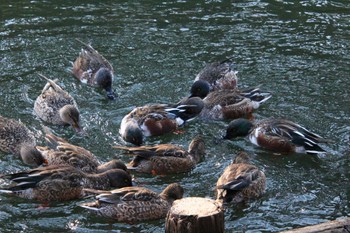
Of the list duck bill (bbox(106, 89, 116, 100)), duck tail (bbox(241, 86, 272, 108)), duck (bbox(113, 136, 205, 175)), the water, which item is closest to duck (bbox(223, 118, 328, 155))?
the water

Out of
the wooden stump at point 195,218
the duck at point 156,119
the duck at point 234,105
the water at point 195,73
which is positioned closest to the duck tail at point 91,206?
the water at point 195,73

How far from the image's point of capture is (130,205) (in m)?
8.98

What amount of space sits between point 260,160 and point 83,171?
8.68 feet

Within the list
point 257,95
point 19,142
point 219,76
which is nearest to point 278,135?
point 257,95

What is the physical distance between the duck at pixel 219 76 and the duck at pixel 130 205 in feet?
14.7

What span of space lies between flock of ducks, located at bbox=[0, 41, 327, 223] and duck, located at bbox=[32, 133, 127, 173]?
0.5 inches

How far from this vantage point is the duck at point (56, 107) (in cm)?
1159

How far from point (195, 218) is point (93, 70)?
6.88 meters

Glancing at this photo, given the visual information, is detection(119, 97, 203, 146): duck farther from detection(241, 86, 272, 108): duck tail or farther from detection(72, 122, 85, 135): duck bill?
detection(241, 86, 272, 108): duck tail

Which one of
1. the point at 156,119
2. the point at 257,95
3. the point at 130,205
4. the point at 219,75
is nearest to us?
the point at 130,205

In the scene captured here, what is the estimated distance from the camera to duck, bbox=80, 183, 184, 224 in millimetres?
8969

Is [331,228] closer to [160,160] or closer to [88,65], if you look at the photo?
[160,160]

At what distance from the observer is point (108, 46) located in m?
14.9

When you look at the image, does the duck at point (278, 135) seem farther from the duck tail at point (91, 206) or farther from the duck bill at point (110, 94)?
the duck tail at point (91, 206)
